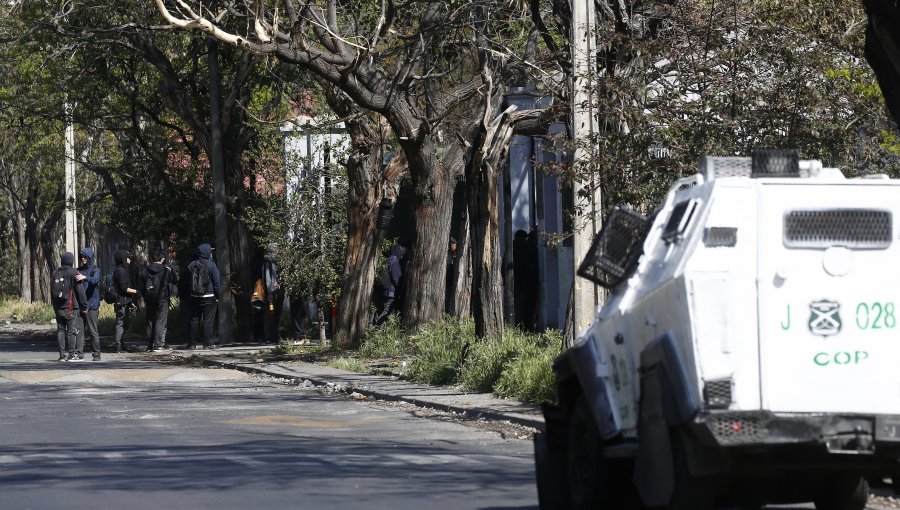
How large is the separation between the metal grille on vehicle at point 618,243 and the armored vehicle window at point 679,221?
1.05ft

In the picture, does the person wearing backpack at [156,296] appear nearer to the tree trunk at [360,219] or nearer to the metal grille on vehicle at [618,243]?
the tree trunk at [360,219]

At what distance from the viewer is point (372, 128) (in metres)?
24.5

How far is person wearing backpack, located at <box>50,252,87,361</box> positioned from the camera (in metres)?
23.6

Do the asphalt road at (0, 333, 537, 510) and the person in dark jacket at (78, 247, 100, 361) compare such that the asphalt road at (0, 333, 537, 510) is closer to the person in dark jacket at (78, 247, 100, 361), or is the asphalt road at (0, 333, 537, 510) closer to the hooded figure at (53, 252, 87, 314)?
the hooded figure at (53, 252, 87, 314)

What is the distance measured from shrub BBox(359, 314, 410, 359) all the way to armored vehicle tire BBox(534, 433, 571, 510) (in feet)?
45.2

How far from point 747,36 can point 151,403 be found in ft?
27.5

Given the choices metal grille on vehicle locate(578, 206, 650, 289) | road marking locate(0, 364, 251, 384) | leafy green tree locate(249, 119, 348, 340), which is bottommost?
road marking locate(0, 364, 251, 384)

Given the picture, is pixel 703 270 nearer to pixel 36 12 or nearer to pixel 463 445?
pixel 463 445

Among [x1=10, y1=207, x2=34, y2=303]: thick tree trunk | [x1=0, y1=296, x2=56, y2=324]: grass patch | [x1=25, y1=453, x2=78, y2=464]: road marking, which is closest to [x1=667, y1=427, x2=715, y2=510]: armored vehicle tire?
[x1=25, y1=453, x2=78, y2=464]: road marking

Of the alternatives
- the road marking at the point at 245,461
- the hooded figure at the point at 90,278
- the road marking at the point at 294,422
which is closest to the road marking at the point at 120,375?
the hooded figure at the point at 90,278

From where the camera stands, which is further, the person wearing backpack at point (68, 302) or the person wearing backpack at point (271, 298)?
the person wearing backpack at point (271, 298)

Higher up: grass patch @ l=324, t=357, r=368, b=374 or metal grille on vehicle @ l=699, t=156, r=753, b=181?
metal grille on vehicle @ l=699, t=156, r=753, b=181

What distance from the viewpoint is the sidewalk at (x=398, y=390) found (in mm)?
14984

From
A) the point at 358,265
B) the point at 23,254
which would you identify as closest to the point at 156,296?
the point at 358,265
